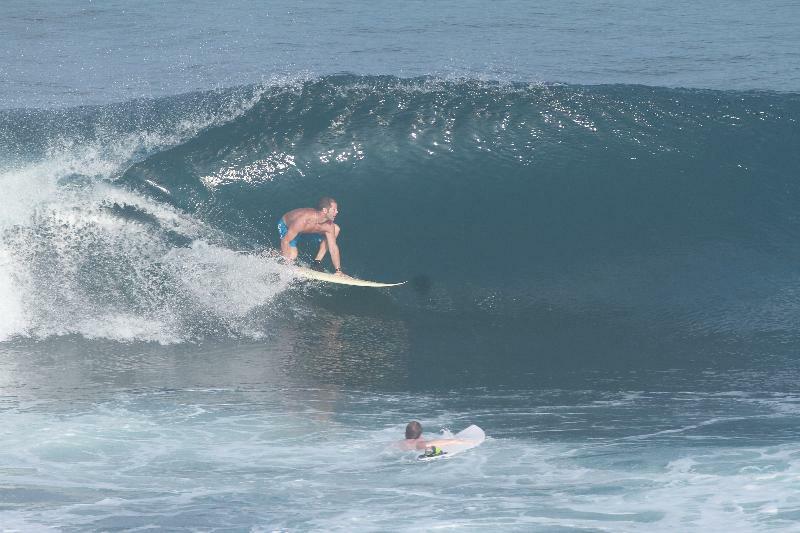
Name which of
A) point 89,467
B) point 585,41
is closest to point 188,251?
point 89,467

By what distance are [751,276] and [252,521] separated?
877cm

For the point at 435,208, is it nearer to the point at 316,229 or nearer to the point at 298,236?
the point at 316,229

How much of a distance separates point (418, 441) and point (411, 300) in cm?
476

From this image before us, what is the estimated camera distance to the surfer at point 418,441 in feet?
32.4

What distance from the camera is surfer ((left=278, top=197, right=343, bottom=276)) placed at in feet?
46.6

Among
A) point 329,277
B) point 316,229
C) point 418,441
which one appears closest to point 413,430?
point 418,441

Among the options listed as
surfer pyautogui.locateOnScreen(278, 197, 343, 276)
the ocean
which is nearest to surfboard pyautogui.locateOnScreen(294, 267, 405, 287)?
surfer pyautogui.locateOnScreen(278, 197, 343, 276)

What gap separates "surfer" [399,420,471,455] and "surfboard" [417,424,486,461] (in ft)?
0.14

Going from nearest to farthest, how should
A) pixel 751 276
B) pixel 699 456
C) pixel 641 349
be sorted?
pixel 699 456
pixel 641 349
pixel 751 276

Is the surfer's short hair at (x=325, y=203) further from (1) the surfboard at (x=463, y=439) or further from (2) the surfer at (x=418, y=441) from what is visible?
(2) the surfer at (x=418, y=441)

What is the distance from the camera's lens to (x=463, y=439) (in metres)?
10.1

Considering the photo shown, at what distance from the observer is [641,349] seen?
13.1 m

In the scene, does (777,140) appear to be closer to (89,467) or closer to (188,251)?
(188,251)

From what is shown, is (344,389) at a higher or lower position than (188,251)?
lower
